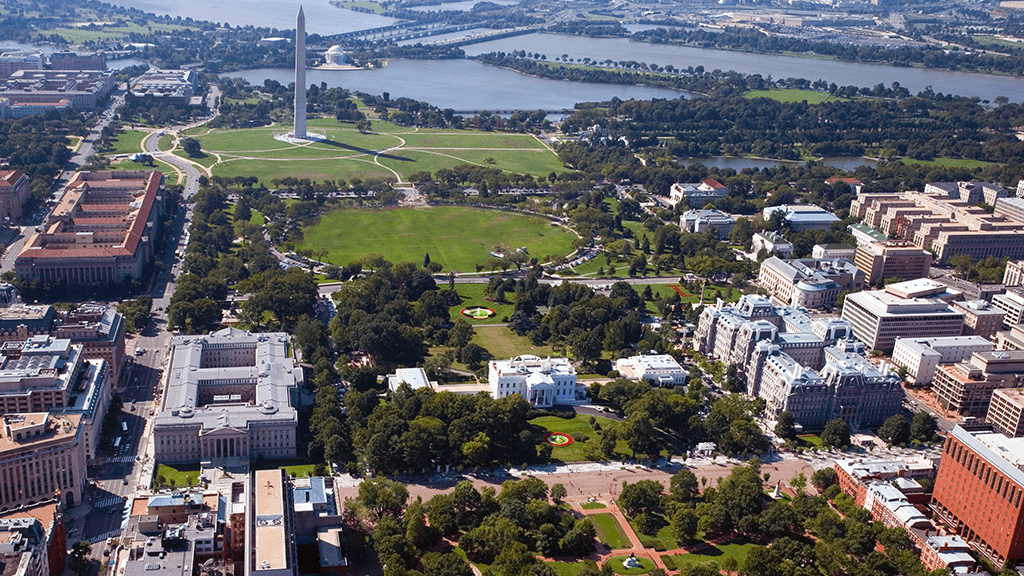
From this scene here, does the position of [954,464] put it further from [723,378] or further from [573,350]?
[573,350]

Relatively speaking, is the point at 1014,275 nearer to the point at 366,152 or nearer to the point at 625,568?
the point at 625,568

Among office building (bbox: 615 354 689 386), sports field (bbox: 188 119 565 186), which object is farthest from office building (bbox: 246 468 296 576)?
sports field (bbox: 188 119 565 186)

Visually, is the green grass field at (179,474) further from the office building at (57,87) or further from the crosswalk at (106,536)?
the office building at (57,87)

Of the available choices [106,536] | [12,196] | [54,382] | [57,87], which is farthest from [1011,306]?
[57,87]

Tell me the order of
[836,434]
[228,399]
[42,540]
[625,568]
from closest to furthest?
[42,540]
[625,568]
[228,399]
[836,434]

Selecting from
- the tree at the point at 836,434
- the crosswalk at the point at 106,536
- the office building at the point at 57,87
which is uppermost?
the office building at the point at 57,87

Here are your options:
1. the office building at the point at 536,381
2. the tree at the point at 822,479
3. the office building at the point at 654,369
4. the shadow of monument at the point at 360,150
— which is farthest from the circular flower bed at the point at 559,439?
the shadow of monument at the point at 360,150

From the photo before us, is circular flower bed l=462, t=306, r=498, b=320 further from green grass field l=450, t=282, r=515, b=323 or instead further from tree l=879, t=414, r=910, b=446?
tree l=879, t=414, r=910, b=446
